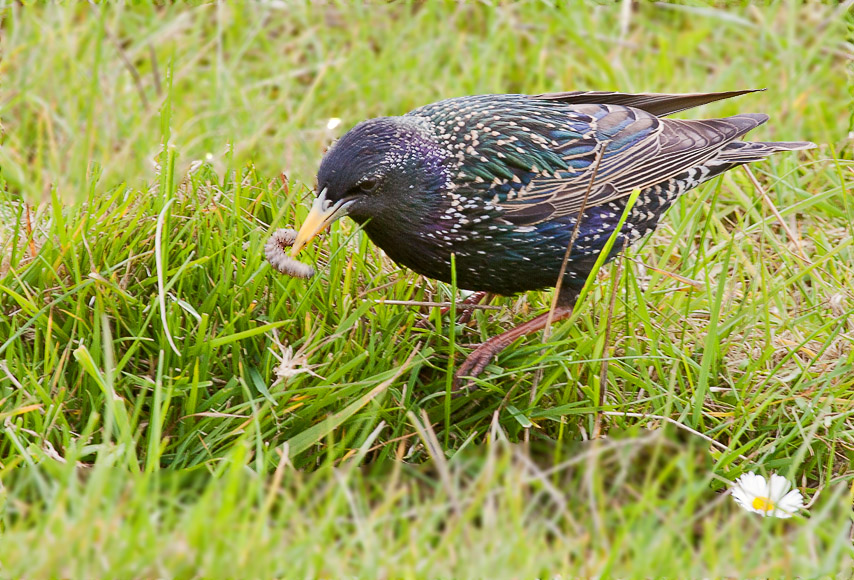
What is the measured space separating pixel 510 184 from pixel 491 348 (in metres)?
0.58

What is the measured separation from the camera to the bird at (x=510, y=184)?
349cm

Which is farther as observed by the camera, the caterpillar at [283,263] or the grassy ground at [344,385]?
the caterpillar at [283,263]

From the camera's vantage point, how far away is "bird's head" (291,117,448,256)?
342cm

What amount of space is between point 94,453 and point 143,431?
0.19 meters

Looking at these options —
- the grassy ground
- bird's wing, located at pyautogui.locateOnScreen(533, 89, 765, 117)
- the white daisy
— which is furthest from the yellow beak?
the white daisy

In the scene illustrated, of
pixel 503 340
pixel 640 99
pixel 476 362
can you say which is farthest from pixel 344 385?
pixel 640 99

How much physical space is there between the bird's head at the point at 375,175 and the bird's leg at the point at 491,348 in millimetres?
539

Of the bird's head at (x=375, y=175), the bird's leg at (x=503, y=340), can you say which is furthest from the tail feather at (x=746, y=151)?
the bird's head at (x=375, y=175)

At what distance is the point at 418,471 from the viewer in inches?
123

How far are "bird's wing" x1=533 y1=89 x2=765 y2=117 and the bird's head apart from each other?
2.60ft

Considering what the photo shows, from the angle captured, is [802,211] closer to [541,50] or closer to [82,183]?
[541,50]

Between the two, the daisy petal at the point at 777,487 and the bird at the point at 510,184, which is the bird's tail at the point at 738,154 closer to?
the bird at the point at 510,184

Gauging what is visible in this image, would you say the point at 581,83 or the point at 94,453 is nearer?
the point at 94,453

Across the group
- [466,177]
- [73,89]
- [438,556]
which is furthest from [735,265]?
[73,89]
